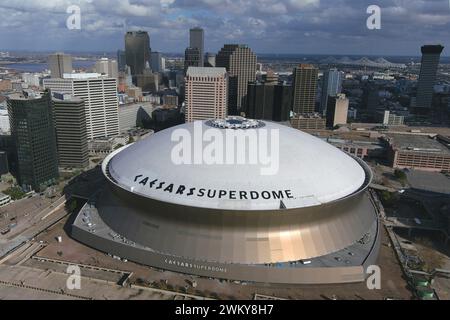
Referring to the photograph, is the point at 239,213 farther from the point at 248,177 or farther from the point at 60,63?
the point at 60,63

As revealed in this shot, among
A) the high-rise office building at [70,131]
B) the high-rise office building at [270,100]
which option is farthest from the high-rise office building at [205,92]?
the high-rise office building at [70,131]

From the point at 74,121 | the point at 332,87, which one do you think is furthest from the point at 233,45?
the point at 74,121

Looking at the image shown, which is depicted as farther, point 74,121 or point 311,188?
point 74,121

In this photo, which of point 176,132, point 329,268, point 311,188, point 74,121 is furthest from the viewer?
point 74,121

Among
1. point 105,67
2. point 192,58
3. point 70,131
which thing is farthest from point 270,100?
point 105,67

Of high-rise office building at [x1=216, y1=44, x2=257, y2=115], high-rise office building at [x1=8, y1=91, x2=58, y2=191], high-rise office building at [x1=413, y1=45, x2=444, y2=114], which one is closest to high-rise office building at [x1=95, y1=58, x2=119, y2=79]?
high-rise office building at [x1=216, y1=44, x2=257, y2=115]

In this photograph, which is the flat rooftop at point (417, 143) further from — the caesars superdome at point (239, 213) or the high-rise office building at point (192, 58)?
the high-rise office building at point (192, 58)

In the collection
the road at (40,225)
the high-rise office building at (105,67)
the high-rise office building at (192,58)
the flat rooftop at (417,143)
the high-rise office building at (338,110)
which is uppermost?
the high-rise office building at (192,58)

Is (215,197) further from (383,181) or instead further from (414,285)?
(383,181)
